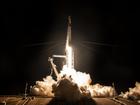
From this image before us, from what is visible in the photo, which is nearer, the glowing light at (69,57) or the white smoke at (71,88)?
the white smoke at (71,88)

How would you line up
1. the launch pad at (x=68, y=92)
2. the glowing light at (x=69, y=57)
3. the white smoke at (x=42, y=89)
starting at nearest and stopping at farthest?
the launch pad at (x=68, y=92) < the glowing light at (x=69, y=57) < the white smoke at (x=42, y=89)

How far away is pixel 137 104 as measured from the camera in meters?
86.8

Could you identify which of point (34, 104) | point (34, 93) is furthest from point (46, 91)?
point (34, 104)

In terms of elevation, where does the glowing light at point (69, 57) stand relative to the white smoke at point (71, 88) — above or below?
above

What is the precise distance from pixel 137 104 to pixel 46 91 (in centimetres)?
3043

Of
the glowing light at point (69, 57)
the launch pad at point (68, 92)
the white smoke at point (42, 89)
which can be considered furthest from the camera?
the white smoke at point (42, 89)

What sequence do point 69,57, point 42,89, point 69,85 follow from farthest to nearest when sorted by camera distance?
point 42,89 → point 69,57 → point 69,85

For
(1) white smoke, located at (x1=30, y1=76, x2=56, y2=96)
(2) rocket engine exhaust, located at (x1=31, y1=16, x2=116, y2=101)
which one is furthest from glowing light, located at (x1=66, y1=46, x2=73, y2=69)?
(1) white smoke, located at (x1=30, y1=76, x2=56, y2=96)

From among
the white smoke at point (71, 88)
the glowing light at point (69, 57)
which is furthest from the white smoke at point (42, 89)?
the glowing light at point (69, 57)

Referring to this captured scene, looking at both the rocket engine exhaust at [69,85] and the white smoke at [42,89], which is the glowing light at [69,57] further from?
the white smoke at [42,89]

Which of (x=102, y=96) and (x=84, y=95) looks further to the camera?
(x=102, y=96)

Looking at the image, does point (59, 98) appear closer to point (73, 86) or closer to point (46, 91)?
point (73, 86)

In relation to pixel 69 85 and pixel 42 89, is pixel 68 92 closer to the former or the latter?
pixel 69 85

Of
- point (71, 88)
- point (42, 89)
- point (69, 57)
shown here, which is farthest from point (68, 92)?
point (42, 89)
